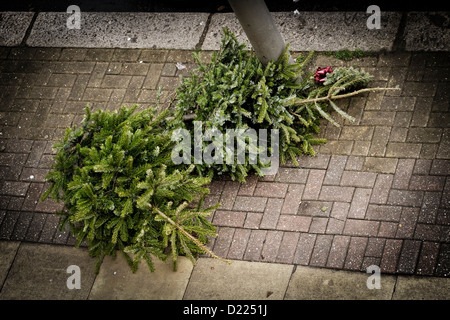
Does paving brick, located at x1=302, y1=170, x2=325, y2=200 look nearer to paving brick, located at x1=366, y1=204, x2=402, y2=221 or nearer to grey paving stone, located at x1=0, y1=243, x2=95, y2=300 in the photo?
paving brick, located at x1=366, y1=204, x2=402, y2=221

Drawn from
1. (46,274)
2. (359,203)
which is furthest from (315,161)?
(46,274)

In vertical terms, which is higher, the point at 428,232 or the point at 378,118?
the point at 378,118

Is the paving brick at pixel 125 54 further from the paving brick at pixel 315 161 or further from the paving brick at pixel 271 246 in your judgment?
the paving brick at pixel 271 246

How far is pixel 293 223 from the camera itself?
4.52 metres

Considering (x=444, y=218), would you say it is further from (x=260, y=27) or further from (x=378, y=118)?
(x=260, y=27)

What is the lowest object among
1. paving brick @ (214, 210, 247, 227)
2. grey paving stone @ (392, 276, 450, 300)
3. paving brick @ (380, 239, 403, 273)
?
grey paving stone @ (392, 276, 450, 300)

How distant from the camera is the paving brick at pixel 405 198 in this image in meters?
4.33

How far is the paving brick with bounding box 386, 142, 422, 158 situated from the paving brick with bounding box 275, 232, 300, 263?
1168 mm

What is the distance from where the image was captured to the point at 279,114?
463 centimetres

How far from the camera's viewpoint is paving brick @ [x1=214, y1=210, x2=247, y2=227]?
4.66 metres

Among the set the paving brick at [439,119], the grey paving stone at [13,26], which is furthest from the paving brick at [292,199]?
the grey paving stone at [13,26]

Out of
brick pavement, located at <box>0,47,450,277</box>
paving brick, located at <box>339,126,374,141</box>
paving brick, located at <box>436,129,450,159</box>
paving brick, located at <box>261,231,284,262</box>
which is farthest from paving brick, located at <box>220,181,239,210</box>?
paving brick, located at <box>436,129,450,159</box>

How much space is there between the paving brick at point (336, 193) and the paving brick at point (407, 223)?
48 cm

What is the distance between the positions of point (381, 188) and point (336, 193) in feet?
1.29
